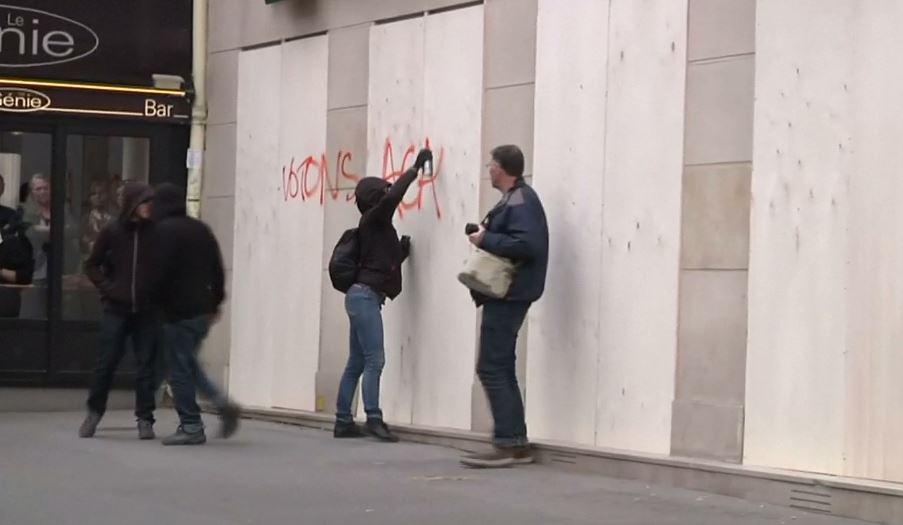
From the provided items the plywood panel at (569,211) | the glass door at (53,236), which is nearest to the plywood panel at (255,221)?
the glass door at (53,236)

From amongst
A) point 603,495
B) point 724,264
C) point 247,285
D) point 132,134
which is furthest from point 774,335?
point 132,134

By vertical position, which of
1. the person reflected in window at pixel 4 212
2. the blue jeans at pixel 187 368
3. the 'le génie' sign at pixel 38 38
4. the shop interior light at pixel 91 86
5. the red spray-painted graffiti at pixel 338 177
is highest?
the 'le génie' sign at pixel 38 38

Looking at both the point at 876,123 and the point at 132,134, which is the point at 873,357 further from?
the point at 132,134

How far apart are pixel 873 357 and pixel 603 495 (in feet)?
5.31

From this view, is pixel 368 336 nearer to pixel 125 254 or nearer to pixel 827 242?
pixel 125 254

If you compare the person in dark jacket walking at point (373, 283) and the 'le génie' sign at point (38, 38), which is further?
the 'le génie' sign at point (38, 38)

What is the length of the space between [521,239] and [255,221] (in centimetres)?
458

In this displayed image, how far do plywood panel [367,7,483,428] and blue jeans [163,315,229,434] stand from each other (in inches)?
56.6

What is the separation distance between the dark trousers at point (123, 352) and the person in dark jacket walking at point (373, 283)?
1.39m

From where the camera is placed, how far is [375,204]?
11.7 meters

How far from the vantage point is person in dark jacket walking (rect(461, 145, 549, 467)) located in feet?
33.4

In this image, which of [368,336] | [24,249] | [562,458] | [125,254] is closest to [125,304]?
[125,254]

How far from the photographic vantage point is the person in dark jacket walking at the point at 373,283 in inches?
461

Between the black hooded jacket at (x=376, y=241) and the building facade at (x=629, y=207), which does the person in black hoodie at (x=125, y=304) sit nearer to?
the black hooded jacket at (x=376, y=241)
